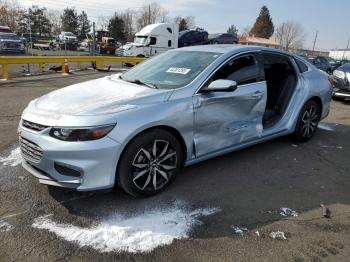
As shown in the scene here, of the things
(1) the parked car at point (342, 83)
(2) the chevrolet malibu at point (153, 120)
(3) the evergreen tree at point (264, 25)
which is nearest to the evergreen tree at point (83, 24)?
(3) the evergreen tree at point (264, 25)

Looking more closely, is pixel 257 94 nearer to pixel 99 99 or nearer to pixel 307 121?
pixel 307 121

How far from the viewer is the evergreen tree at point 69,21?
233 feet

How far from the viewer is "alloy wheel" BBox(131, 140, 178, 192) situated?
3.40 meters

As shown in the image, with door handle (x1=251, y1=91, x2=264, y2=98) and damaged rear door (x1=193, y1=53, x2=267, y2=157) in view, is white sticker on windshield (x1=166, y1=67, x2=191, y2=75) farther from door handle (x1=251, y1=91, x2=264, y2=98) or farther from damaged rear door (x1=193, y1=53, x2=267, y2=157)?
door handle (x1=251, y1=91, x2=264, y2=98)

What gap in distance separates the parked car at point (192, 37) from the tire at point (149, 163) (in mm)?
29194

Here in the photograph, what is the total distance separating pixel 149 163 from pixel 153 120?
464 millimetres

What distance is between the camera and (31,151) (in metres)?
3.29

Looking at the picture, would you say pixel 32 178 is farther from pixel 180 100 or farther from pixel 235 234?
pixel 235 234

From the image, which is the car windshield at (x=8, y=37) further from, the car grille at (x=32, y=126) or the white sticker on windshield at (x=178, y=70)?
the car grille at (x=32, y=126)

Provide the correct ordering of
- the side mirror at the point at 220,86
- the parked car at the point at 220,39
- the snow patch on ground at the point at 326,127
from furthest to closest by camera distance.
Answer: the parked car at the point at 220,39 < the snow patch on ground at the point at 326,127 < the side mirror at the point at 220,86

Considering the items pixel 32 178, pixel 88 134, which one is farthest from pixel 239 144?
pixel 32 178

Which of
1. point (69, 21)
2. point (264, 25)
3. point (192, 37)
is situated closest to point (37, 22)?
point (69, 21)

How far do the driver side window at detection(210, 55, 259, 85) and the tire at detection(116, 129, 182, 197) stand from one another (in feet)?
3.42

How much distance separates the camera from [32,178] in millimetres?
3971
